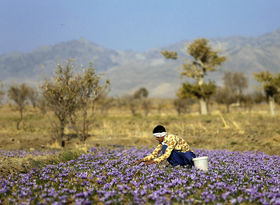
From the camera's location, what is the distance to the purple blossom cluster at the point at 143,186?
5.69 meters

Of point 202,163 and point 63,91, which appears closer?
point 202,163

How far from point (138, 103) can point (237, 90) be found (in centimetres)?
3564

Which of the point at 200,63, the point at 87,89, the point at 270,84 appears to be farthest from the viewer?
the point at 200,63

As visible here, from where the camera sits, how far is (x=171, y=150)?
795 cm

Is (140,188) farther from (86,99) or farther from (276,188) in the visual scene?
(86,99)

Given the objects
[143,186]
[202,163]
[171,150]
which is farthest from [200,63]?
[143,186]

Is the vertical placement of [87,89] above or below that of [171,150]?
above

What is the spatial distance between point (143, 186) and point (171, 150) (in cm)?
172

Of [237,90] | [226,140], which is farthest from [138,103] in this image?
[226,140]

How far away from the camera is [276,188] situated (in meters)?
6.15

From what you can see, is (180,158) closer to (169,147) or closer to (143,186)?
(169,147)

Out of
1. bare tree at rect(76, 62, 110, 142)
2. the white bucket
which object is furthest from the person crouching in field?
bare tree at rect(76, 62, 110, 142)

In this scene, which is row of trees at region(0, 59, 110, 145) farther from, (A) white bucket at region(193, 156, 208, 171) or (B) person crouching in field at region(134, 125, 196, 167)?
(A) white bucket at region(193, 156, 208, 171)

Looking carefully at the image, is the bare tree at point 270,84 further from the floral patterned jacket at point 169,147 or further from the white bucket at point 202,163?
the white bucket at point 202,163
